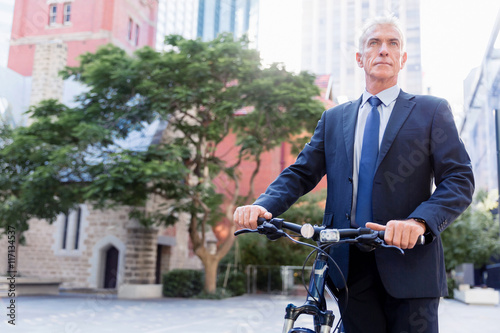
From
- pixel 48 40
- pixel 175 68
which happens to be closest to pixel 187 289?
pixel 175 68

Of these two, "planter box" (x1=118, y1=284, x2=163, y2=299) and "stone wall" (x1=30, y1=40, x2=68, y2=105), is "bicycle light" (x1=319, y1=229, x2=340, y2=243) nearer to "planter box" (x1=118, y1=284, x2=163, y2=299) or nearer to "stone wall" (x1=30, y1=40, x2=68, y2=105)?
"planter box" (x1=118, y1=284, x2=163, y2=299)

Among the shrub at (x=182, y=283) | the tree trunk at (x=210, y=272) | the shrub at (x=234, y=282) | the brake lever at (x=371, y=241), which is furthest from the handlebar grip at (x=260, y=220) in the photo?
the shrub at (x=234, y=282)

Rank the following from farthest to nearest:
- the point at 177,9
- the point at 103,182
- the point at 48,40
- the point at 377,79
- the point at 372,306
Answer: the point at 177,9, the point at 48,40, the point at 103,182, the point at 377,79, the point at 372,306

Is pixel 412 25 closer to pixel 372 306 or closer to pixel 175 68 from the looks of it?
pixel 175 68

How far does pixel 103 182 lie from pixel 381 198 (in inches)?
505

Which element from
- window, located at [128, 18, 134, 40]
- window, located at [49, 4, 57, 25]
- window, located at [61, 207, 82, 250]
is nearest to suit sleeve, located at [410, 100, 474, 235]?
window, located at [61, 207, 82, 250]

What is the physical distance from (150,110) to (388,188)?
551 inches

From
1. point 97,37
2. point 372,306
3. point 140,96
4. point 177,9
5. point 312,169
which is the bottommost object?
point 372,306

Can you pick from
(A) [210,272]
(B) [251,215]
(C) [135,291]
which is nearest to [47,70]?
(C) [135,291]

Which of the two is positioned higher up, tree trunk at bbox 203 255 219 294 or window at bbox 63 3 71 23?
window at bbox 63 3 71 23

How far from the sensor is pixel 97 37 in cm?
2531

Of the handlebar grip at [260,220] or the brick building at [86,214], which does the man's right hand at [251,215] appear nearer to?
the handlebar grip at [260,220]

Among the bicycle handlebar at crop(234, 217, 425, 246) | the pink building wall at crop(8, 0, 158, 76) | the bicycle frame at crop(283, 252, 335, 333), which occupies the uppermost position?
the pink building wall at crop(8, 0, 158, 76)

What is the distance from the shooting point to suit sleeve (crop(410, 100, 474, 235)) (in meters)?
1.68
